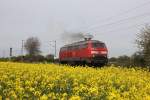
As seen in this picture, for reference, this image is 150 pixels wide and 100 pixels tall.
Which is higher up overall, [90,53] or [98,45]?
[98,45]

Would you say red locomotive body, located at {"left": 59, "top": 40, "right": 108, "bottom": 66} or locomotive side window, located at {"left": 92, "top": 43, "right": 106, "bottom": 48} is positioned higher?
locomotive side window, located at {"left": 92, "top": 43, "right": 106, "bottom": 48}

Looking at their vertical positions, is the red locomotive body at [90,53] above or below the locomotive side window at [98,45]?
below

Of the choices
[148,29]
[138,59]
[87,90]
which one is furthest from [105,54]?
[87,90]

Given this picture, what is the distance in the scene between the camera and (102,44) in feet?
161

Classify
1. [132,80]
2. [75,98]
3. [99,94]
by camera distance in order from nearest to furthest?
[75,98] → [99,94] → [132,80]

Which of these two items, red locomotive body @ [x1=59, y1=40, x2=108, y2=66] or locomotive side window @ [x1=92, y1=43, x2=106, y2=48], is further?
locomotive side window @ [x1=92, y1=43, x2=106, y2=48]

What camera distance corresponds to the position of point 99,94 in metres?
15.7

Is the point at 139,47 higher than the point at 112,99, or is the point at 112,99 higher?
the point at 139,47

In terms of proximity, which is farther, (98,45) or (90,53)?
(98,45)

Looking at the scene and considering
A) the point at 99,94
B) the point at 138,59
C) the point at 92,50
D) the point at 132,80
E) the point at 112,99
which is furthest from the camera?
the point at 138,59

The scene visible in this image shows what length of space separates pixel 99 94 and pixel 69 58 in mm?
39415

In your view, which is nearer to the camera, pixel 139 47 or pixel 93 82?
pixel 93 82

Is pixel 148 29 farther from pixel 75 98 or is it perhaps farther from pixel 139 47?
pixel 75 98

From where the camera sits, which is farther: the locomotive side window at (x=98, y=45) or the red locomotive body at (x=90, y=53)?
the locomotive side window at (x=98, y=45)
